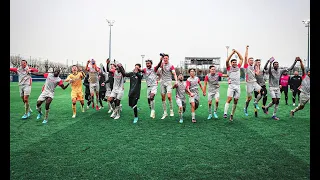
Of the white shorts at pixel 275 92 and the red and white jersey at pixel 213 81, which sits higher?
the red and white jersey at pixel 213 81

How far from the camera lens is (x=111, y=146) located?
215 inches

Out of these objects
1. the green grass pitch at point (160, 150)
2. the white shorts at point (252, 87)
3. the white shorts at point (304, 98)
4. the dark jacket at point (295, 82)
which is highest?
the dark jacket at point (295, 82)

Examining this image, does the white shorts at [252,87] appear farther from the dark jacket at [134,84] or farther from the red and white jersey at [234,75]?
the dark jacket at [134,84]

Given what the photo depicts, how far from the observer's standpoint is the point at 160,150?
5.16m

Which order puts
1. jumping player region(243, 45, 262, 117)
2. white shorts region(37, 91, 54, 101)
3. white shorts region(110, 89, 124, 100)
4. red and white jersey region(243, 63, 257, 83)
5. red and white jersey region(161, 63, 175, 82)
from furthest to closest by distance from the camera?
red and white jersey region(243, 63, 257, 83), jumping player region(243, 45, 262, 117), red and white jersey region(161, 63, 175, 82), white shorts region(110, 89, 124, 100), white shorts region(37, 91, 54, 101)

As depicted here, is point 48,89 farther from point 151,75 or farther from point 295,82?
point 295,82

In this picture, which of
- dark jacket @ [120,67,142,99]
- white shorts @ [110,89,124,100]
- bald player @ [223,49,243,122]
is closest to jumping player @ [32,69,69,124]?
white shorts @ [110,89,124,100]

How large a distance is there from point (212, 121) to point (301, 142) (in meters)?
3.30

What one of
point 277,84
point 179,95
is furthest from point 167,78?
point 277,84

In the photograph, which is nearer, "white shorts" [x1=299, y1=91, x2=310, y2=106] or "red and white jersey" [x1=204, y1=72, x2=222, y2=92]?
"white shorts" [x1=299, y1=91, x2=310, y2=106]

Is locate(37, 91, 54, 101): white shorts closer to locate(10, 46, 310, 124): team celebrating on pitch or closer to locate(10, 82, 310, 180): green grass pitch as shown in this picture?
locate(10, 46, 310, 124): team celebrating on pitch

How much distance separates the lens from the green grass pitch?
12.9ft

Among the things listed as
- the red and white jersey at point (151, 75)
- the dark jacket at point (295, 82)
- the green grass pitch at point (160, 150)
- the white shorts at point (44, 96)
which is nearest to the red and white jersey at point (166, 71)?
the red and white jersey at point (151, 75)

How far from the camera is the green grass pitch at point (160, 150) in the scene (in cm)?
394
